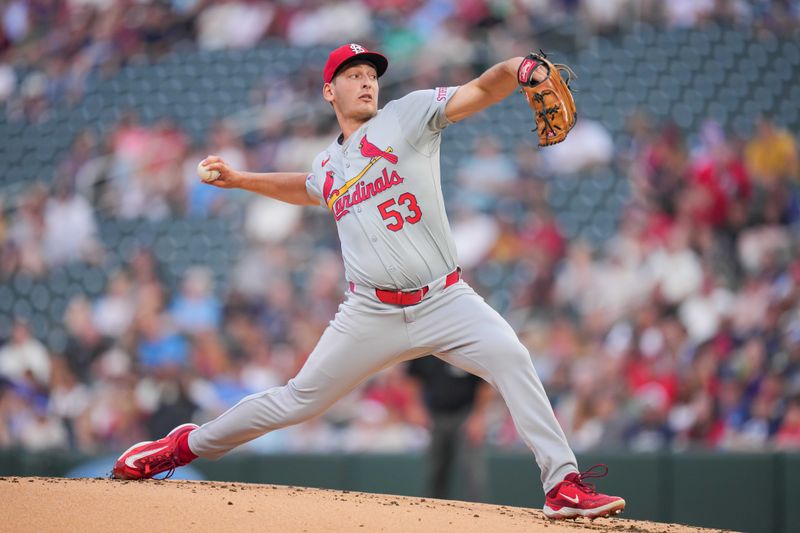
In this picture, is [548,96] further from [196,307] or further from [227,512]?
[196,307]

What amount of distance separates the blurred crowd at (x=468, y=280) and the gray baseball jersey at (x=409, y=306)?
122 inches

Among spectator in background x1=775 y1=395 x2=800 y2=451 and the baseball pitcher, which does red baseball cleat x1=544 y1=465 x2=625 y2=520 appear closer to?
the baseball pitcher

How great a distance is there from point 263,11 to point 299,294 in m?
2.97

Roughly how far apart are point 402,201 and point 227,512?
3.75 ft

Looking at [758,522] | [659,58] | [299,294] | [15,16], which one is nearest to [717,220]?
[659,58]

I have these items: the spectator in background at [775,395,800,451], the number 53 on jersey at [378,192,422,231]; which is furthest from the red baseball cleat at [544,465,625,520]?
the spectator in background at [775,395,800,451]

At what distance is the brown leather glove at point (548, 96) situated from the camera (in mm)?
3219

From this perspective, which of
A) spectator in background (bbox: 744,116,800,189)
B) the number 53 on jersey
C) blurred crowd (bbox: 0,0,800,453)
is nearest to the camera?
the number 53 on jersey

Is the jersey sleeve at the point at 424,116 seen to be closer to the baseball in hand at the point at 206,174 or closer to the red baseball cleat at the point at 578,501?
the baseball in hand at the point at 206,174

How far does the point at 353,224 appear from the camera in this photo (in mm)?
3703

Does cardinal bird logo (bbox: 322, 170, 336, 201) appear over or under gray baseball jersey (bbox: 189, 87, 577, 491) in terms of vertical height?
over

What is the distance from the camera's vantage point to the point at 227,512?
3.32 m

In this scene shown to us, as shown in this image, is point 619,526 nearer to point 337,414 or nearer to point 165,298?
point 337,414

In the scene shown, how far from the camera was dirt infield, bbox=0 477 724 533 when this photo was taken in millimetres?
3176
